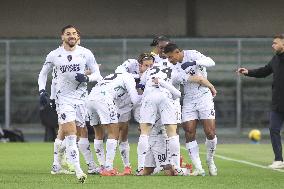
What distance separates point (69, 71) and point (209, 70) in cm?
2045

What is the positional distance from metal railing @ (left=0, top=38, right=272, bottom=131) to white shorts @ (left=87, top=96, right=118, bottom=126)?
18.4 m

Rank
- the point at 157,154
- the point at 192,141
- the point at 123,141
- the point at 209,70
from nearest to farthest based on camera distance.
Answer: the point at 192,141 < the point at 157,154 < the point at 123,141 < the point at 209,70

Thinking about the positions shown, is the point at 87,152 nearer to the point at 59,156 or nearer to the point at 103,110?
the point at 59,156

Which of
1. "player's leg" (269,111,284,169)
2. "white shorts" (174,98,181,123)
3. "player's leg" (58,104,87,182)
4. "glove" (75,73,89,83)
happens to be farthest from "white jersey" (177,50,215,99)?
"player's leg" (269,111,284,169)

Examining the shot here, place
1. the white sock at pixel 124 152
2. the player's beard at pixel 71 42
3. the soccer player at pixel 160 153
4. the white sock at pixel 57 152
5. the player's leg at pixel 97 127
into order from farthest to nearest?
1. the white sock at pixel 124 152
2. the player's leg at pixel 97 127
3. the white sock at pixel 57 152
4. the soccer player at pixel 160 153
5. the player's beard at pixel 71 42

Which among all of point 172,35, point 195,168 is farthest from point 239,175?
point 172,35

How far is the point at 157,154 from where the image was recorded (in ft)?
57.2

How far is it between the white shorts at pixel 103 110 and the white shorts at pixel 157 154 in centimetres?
75

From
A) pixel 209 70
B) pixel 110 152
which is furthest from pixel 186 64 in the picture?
pixel 209 70

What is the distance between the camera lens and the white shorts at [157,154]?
57.2ft

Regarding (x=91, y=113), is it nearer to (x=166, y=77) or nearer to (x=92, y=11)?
(x=166, y=77)

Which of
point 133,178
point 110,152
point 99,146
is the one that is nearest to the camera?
point 133,178

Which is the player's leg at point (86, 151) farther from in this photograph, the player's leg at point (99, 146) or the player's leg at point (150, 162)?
the player's leg at point (150, 162)

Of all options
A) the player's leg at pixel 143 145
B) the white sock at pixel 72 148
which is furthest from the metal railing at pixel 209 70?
the white sock at pixel 72 148
